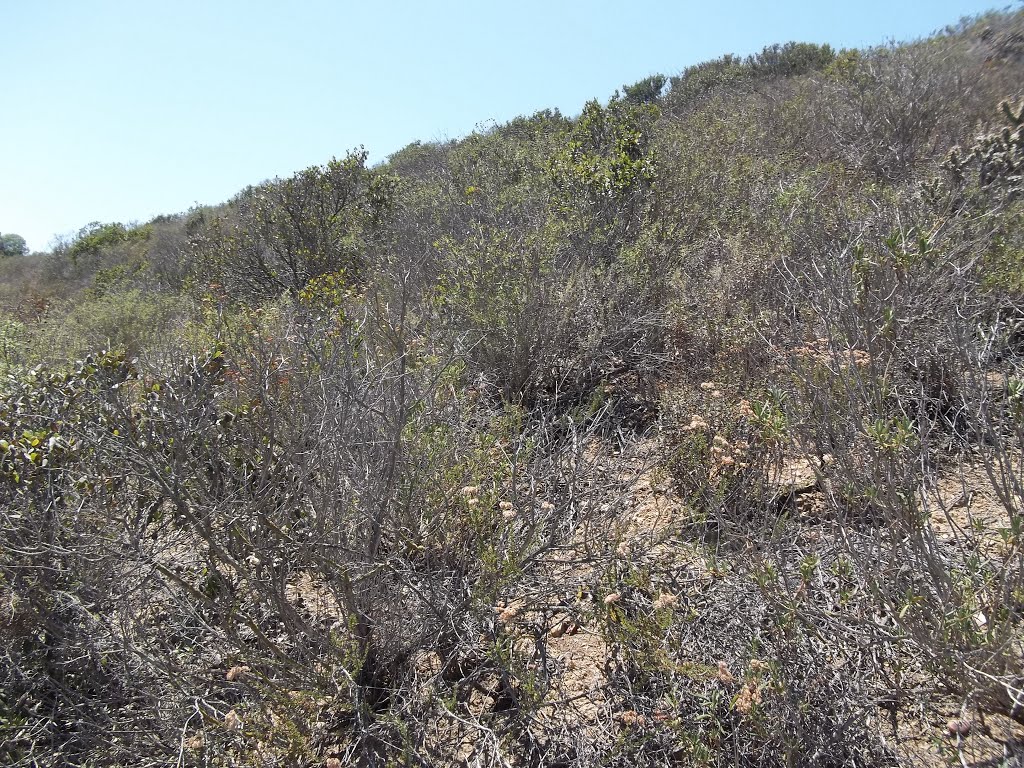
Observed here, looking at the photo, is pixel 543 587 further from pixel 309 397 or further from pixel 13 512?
pixel 13 512

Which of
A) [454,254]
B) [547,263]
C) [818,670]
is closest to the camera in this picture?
[818,670]

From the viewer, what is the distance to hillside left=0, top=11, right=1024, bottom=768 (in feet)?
5.71

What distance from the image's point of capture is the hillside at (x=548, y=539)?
1.74 meters

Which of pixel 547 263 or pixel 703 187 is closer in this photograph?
pixel 547 263

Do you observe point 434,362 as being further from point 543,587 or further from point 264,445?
point 543,587

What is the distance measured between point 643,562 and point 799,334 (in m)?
1.64

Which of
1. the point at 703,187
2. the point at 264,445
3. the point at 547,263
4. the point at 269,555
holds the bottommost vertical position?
the point at 269,555

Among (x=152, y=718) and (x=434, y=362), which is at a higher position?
(x=434, y=362)

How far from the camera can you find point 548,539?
2369 mm

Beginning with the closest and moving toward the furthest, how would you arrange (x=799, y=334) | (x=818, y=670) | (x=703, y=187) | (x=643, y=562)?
(x=818, y=670) → (x=643, y=562) → (x=799, y=334) → (x=703, y=187)

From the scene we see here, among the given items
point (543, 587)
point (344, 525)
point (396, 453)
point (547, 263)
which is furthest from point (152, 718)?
point (547, 263)

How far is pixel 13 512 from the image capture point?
7.19ft

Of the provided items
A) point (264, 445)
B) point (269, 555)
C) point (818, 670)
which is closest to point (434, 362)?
point (264, 445)

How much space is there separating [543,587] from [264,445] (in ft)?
3.98
